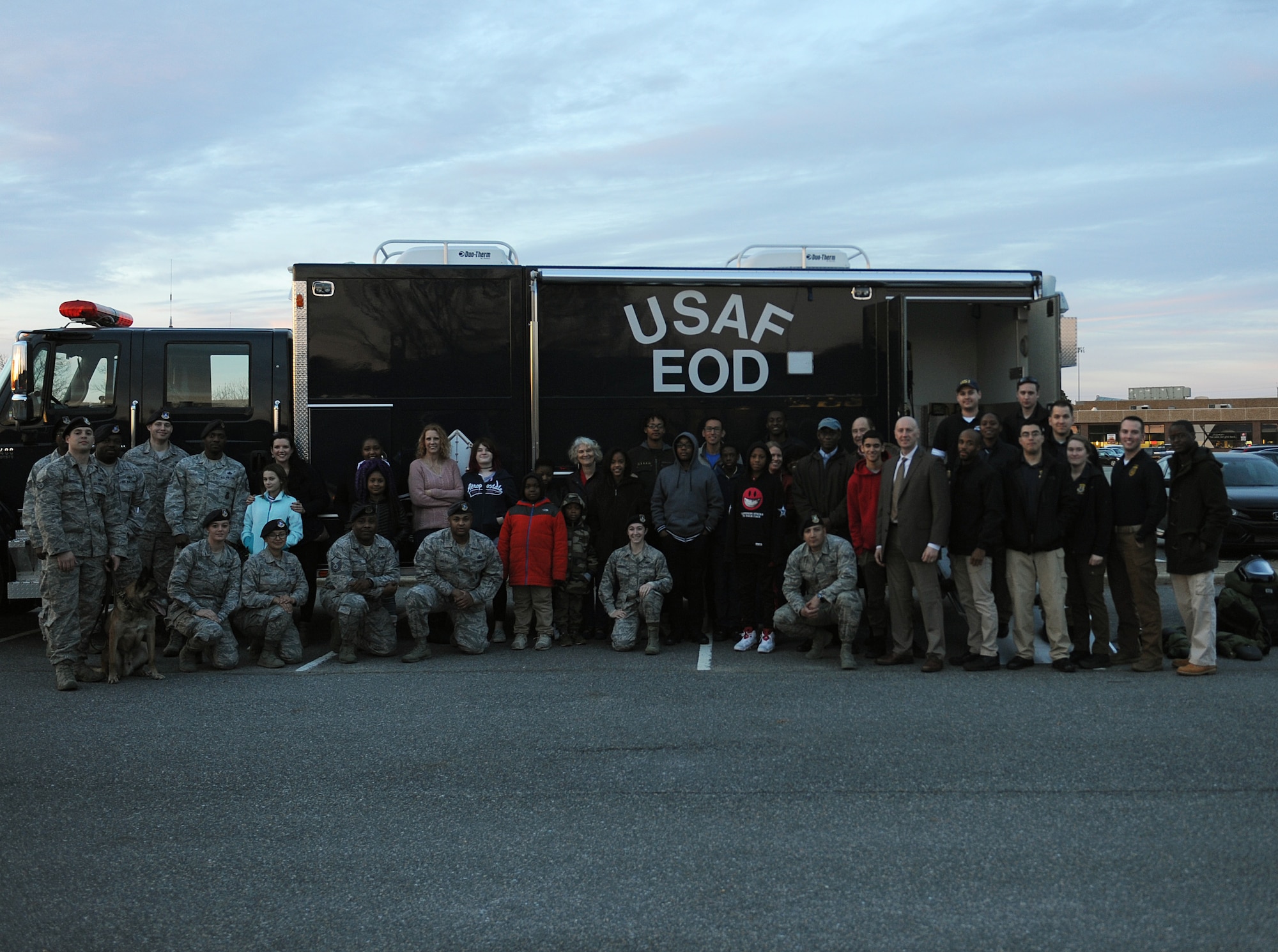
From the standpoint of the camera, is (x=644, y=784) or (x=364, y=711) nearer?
(x=644, y=784)

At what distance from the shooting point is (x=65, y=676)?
7977mm

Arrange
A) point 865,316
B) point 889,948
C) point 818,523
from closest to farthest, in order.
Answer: point 889,948, point 818,523, point 865,316

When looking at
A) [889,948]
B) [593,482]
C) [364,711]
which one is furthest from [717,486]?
[889,948]

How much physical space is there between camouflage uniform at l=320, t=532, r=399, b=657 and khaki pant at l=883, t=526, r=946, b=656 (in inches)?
162

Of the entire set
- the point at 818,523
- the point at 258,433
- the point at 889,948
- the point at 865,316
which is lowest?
the point at 889,948

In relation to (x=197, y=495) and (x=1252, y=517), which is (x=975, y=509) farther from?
(x=1252, y=517)

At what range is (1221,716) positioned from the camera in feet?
22.0

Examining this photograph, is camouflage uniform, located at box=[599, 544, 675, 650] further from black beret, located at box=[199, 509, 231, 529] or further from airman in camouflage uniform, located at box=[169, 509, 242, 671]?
black beret, located at box=[199, 509, 231, 529]

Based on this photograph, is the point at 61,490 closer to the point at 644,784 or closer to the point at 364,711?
the point at 364,711

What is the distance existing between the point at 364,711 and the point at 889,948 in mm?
4387

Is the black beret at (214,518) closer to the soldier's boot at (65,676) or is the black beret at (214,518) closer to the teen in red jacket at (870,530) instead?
the soldier's boot at (65,676)

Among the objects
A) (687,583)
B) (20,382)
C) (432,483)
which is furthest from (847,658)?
(20,382)

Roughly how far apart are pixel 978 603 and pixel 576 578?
3432mm

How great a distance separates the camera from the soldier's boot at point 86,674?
8.23 metres
